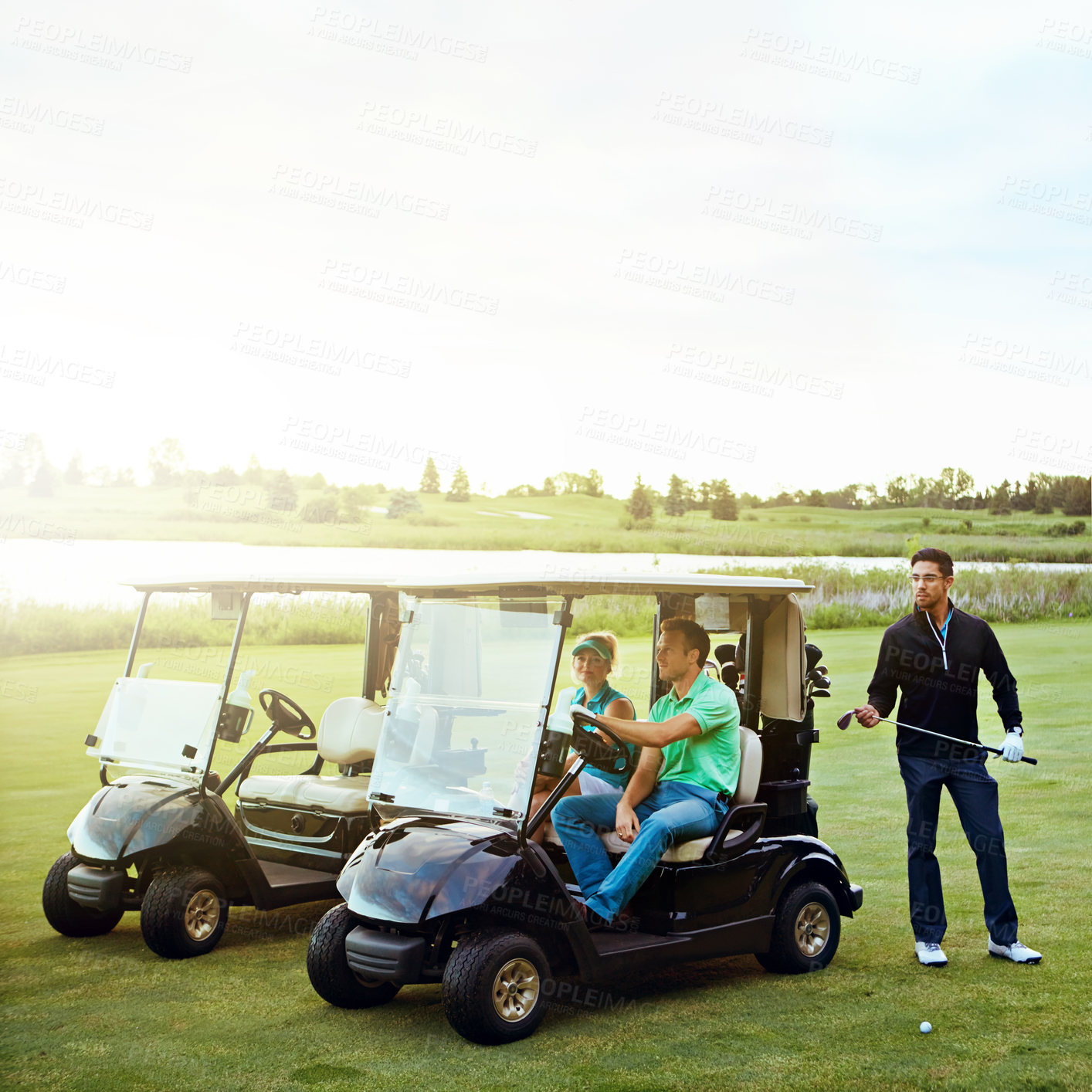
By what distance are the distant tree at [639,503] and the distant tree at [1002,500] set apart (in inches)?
238

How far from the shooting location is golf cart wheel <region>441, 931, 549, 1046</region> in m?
3.96

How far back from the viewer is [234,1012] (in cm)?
466

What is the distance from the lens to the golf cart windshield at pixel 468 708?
435 cm

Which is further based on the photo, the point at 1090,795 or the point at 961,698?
the point at 1090,795

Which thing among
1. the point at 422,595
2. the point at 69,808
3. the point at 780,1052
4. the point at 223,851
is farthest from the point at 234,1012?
the point at 69,808

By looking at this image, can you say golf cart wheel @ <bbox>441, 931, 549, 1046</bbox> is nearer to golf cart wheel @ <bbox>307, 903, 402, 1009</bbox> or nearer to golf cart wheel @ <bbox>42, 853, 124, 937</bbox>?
golf cart wheel @ <bbox>307, 903, 402, 1009</bbox>

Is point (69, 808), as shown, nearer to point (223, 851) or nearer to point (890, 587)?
point (223, 851)

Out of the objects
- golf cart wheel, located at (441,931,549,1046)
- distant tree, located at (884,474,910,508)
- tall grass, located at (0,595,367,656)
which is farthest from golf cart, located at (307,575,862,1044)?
distant tree, located at (884,474,910,508)

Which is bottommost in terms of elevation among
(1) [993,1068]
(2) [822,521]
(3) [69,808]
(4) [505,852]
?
(3) [69,808]

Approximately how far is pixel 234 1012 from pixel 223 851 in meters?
0.87

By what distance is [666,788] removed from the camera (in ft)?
→ 15.6

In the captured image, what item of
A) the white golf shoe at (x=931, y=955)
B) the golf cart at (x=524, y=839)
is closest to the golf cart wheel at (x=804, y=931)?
the golf cart at (x=524, y=839)

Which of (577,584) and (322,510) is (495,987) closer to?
(577,584)

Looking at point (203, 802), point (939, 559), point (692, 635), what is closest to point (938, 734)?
point (939, 559)
